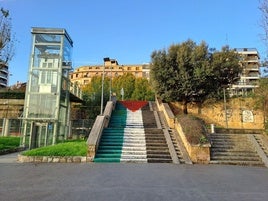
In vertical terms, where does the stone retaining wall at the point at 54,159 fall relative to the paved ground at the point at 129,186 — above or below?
above

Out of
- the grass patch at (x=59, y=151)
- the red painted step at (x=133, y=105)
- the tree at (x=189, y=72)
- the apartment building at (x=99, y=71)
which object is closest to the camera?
the grass patch at (x=59, y=151)

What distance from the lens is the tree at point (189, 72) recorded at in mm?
23567

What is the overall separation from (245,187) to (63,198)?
4951mm

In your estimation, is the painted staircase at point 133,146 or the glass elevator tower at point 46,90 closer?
the painted staircase at point 133,146

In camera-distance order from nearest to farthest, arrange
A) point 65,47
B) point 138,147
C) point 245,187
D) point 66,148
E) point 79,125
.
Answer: point 245,187, point 66,148, point 138,147, point 65,47, point 79,125

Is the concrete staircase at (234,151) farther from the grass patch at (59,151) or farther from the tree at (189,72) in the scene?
the tree at (189,72)

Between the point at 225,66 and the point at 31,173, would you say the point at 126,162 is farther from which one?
the point at 225,66

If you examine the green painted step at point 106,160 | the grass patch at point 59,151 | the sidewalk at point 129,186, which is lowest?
the sidewalk at point 129,186

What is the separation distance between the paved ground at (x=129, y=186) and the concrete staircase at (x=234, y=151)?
3.63m

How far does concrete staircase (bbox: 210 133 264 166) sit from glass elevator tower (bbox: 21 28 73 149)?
41.8ft

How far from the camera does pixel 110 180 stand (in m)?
8.00

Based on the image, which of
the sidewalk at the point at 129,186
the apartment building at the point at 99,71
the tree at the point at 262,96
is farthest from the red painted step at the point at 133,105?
the apartment building at the point at 99,71

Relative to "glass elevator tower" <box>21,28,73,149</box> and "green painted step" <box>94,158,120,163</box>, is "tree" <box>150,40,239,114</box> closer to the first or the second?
"glass elevator tower" <box>21,28,73,149</box>

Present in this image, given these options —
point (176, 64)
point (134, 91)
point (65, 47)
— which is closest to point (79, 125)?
point (65, 47)
